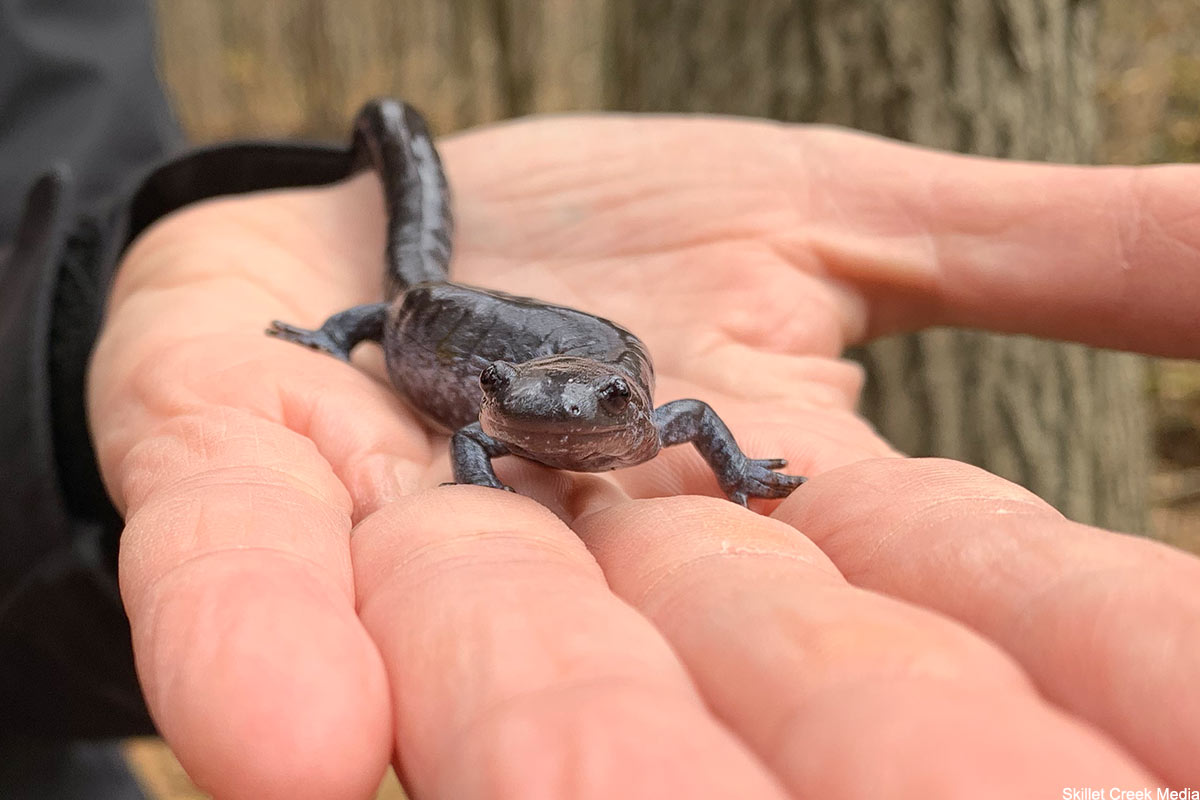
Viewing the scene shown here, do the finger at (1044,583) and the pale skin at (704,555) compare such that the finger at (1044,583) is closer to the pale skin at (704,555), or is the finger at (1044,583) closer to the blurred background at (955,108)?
the pale skin at (704,555)

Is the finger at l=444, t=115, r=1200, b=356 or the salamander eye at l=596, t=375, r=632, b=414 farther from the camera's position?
the finger at l=444, t=115, r=1200, b=356

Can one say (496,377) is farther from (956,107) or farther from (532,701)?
(956,107)

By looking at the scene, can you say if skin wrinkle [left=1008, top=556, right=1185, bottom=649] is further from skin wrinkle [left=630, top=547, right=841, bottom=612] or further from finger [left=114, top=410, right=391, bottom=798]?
finger [left=114, top=410, right=391, bottom=798]

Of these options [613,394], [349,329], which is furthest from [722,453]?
[349,329]

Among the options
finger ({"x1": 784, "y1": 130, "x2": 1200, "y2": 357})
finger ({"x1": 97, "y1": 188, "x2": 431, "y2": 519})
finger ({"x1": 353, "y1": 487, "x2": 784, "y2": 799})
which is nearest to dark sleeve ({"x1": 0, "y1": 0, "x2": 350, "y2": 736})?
finger ({"x1": 97, "y1": 188, "x2": 431, "y2": 519})

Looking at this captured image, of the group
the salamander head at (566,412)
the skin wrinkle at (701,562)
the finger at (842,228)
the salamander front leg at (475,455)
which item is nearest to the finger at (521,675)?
the skin wrinkle at (701,562)

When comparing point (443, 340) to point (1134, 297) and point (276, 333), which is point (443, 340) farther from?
point (1134, 297)

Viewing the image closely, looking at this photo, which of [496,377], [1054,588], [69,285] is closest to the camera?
[1054,588]
